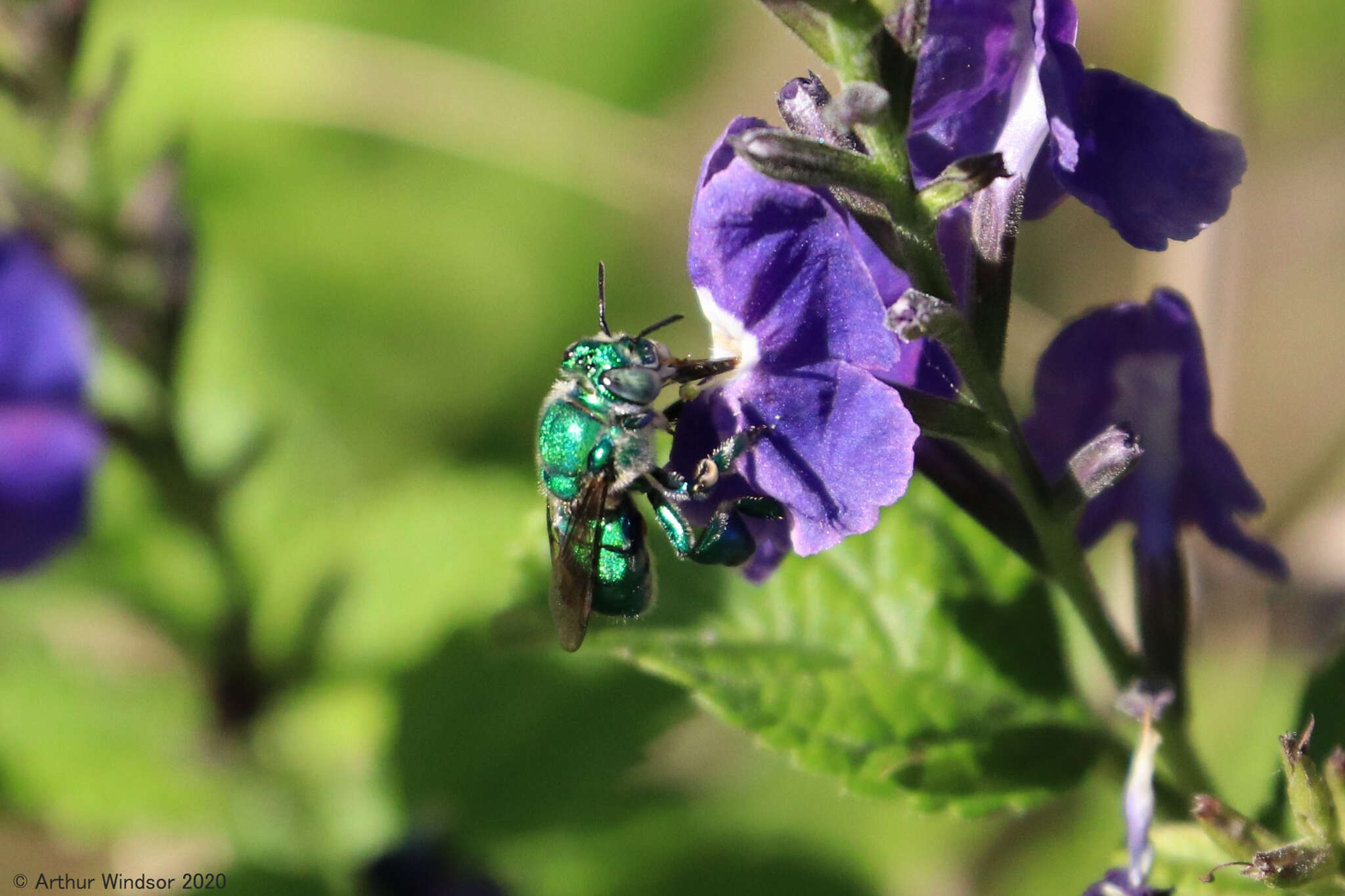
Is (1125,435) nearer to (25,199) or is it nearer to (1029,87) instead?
(1029,87)

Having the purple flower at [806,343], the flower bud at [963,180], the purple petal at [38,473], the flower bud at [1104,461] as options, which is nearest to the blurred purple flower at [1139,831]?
the flower bud at [1104,461]

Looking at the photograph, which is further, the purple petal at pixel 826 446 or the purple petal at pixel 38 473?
the purple petal at pixel 38 473

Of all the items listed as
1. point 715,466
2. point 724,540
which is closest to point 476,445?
point 724,540

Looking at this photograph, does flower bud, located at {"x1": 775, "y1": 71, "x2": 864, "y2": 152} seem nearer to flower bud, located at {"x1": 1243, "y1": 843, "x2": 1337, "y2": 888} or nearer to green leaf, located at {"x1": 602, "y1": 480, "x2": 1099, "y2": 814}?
green leaf, located at {"x1": 602, "y1": 480, "x2": 1099, "y2": 814}

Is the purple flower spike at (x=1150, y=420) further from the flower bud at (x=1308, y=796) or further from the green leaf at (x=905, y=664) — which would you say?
the flower bud at (x=1308, y=796)

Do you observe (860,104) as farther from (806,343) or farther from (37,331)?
(37,331)

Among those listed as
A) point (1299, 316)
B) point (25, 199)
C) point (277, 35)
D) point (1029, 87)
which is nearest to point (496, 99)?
point (277, 35)
